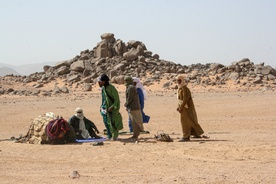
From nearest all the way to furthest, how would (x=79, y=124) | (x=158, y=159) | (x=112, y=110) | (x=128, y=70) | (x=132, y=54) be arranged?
(x=158, y=159)
(x=112, y=110)
(x=79, y=124)
(x=128, y=70)
(x=132, y=54)

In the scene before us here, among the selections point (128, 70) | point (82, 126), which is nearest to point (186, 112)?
→ point (82, 126)

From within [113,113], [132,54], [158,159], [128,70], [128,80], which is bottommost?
[158,159]

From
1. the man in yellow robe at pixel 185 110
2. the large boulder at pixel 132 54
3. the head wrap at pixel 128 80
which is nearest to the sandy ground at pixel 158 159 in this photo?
the man in yellow robe at pixel 185 110

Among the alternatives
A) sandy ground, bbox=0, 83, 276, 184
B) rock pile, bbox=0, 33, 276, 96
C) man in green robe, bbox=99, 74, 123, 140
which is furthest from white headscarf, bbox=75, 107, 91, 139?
rock pile, bbox=0, 33, 276, 96

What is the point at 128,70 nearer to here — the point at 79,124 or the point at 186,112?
the point at 79,124

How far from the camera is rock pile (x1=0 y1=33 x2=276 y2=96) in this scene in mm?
37531

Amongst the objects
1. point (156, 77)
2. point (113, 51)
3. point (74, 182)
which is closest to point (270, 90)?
point (156, 77)

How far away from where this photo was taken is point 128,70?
40.6 meters

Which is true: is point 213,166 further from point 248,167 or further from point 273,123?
point 273,123

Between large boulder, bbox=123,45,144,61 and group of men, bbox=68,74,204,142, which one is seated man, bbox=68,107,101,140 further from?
large boulder, bbox=123,45,144,61

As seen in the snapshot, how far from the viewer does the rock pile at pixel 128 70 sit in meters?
37.5

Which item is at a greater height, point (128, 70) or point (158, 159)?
point (128, 70)

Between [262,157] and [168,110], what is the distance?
13.6 metres

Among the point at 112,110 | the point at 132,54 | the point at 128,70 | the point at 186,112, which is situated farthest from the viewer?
the point at 132,54
